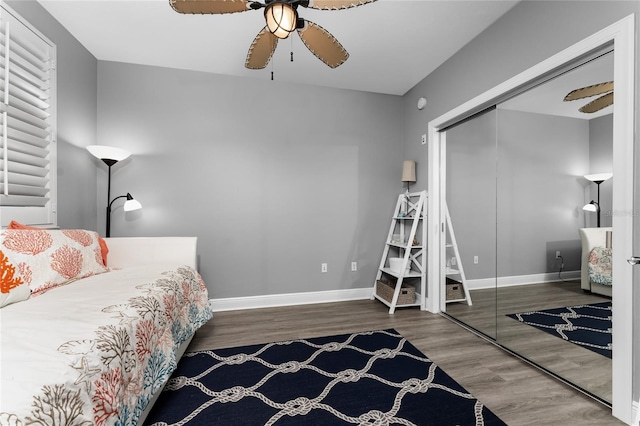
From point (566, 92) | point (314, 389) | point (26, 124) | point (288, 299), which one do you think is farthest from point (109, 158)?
point (566, 92)

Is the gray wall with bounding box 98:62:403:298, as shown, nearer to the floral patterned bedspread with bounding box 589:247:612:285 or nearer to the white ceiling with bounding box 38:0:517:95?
the white ceiling with bounding box 38:0:517:95

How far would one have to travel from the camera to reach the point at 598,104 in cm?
170

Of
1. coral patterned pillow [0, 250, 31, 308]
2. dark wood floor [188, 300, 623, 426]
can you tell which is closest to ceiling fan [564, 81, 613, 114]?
dark wood floor [188, 300, 623, 426]

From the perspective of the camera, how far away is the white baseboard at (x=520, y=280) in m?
1.96

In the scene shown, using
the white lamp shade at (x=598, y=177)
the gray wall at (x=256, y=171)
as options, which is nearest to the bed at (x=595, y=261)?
the white lamp shade at (x=598, y=177)

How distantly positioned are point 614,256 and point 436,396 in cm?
131

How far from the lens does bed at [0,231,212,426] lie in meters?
0.77

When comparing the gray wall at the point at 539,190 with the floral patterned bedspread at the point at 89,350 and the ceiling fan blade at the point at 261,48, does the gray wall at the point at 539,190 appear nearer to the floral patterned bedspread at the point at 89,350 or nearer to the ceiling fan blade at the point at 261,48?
the ceiling fan blade at the point at 261,48

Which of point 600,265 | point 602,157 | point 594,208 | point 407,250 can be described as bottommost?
point 407,250

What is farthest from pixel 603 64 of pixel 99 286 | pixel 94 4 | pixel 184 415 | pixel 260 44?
pixel 94 4

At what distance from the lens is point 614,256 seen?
1578mm

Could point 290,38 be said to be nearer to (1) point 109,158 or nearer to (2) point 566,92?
(1) point 109,158

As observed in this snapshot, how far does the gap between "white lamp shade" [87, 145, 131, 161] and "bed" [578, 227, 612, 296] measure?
3858 millimetres

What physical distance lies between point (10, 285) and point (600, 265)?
10.9 feet
